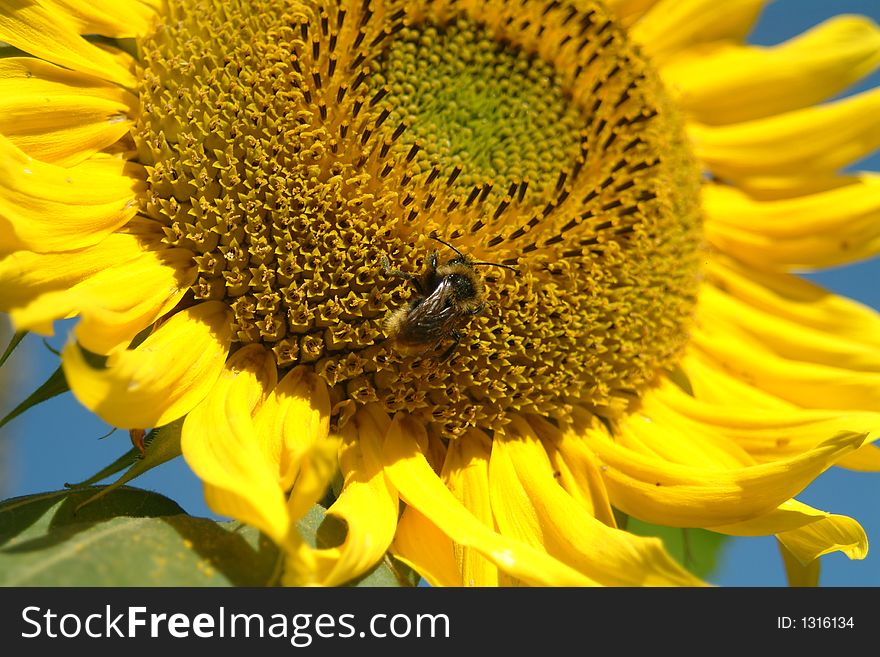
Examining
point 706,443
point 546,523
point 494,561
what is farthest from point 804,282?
point 494,561

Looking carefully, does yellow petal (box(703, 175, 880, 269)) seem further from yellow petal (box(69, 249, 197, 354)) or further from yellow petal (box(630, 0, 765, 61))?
yellow petal (box(69, 249, 197, 354))

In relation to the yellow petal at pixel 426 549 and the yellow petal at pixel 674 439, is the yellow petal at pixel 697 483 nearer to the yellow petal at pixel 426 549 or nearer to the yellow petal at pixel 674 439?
the yellow petal at pixel 674 439

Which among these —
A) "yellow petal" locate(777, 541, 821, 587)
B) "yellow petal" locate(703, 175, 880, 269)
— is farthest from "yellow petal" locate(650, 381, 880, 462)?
"yellow petal" locate(703, 175, 880, 269)

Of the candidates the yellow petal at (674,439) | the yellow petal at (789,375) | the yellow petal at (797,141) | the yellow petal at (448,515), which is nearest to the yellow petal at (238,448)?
the yellow petal at (448,515)

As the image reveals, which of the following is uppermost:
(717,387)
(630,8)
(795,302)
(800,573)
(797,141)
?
(630,8)

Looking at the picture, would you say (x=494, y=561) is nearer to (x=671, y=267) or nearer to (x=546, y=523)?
(x=546, y=523)

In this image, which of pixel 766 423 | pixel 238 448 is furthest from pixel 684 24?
pixel 238 448

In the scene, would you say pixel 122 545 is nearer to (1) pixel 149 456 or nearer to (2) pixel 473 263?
(1) pixel 149 456
